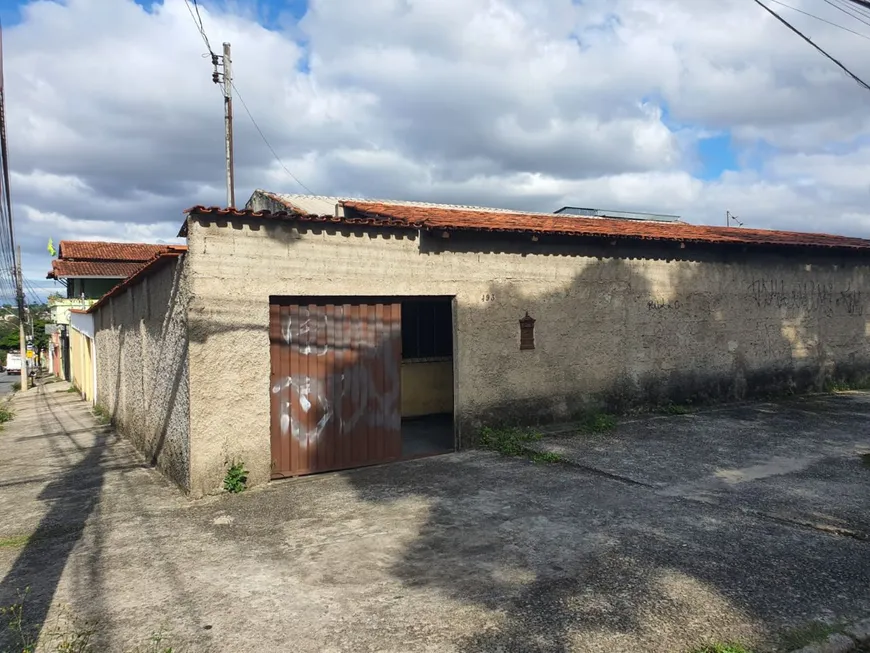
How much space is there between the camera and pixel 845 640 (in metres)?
3.12

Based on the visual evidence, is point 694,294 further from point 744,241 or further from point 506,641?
point 506,641

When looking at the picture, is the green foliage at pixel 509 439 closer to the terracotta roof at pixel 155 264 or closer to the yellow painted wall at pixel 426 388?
the yellow painted wall at pixel 426 388

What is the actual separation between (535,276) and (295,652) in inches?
248

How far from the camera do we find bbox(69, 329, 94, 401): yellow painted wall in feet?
55.6

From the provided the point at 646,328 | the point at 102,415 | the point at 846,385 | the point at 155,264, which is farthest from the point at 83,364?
the point at 846,385

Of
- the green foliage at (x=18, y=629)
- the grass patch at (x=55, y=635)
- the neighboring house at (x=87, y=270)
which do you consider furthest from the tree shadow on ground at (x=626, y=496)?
the neighboring house at (x=87, y=270)

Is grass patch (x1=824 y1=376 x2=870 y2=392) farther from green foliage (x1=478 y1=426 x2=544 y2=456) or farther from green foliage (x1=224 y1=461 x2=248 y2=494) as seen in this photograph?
green foliage (x1=224 y1=461 x2=248 y2=494)

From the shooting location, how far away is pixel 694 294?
995cm

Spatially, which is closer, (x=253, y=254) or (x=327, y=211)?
(x=253, y=254)

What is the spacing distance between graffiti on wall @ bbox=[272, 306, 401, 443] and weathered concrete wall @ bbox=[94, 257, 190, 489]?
43.6 inches

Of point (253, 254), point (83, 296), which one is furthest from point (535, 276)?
point (83, 296)

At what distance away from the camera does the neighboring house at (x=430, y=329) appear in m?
6.16

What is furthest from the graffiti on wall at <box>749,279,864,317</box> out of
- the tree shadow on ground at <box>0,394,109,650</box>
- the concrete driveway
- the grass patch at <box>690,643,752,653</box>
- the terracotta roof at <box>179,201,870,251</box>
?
the tree shadow on ground at <box>0,394,109,650</box>

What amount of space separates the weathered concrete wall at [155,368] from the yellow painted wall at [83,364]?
560 cm
